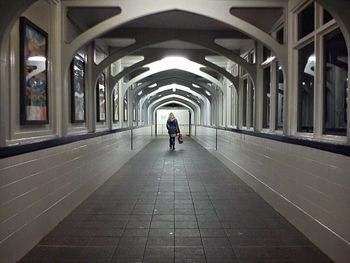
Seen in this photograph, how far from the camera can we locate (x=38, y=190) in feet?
11.8

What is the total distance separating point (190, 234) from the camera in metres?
3.79

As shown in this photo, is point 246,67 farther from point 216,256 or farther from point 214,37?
point 216,256

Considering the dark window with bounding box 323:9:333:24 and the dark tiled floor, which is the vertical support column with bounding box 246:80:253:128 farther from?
the dark window with bounding box 323:9:333:24

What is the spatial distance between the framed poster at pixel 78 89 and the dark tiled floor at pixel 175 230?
127cm

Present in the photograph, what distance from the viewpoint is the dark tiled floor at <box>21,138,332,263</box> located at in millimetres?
3219

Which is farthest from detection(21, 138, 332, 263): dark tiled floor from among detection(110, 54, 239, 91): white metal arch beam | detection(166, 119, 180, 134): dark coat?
detection(166, 119, 180, 134): dark coat

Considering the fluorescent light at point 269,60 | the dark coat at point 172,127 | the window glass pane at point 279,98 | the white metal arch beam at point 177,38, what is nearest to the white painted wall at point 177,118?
the dark coat at point 172,127

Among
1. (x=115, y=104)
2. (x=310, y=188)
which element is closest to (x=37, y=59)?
(x=310, y=188)

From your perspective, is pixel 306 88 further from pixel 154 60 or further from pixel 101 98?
pixel 154 60

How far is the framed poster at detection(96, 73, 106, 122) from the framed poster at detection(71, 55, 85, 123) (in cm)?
107

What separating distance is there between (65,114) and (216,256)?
2.91m

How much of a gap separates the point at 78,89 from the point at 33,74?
1915 mm

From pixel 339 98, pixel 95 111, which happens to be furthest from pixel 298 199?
pixel 95 111

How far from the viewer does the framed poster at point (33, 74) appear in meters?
3.76
